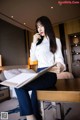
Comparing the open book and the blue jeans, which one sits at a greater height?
the open book

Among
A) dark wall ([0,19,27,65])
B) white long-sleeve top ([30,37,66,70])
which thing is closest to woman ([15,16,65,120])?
white long-sleeve top ([30,37,66,70])

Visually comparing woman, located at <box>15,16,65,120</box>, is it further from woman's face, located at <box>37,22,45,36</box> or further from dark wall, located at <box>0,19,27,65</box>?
dark wall, located at <box>0,19,27,65</box>

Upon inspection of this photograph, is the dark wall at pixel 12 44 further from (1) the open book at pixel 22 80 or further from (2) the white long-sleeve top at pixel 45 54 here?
(1) the open book at pixel 22 80

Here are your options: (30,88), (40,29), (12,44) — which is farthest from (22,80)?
(12,44)

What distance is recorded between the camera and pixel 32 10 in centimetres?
407

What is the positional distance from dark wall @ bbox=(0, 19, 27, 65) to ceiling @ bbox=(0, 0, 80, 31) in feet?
0.77

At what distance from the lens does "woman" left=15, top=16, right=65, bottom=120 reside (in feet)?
2.85

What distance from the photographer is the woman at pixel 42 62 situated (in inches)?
34.2

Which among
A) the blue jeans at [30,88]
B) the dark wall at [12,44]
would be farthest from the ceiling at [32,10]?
the blue jeans at [30,88]

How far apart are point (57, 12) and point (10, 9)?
4.59 feet

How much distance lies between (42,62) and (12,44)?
3.15 metres

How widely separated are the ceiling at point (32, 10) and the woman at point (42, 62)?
8.51 feet

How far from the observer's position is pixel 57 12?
4402 millimetres

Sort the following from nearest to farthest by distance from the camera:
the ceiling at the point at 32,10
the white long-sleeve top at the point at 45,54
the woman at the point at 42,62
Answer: the woman at the point at 42,62
the white long-sleeve top at the point at 45,54
the ceiling at the point at 32,10
